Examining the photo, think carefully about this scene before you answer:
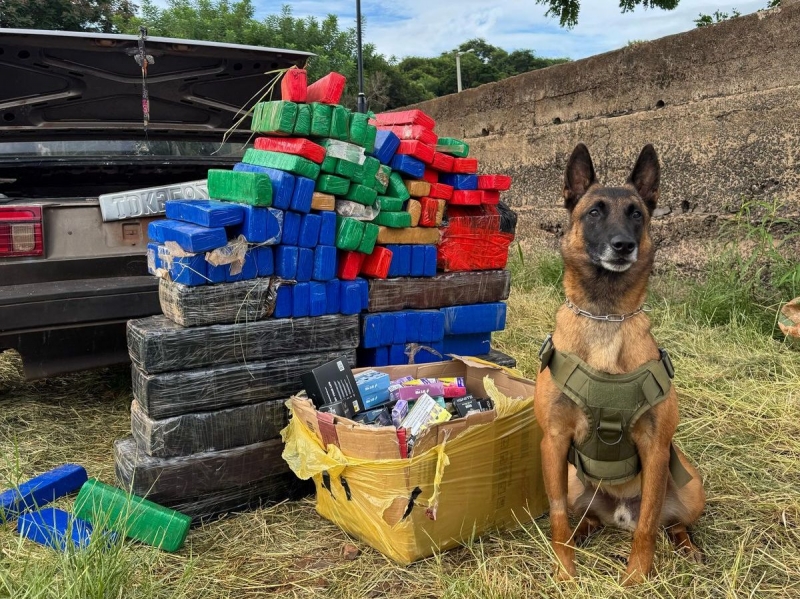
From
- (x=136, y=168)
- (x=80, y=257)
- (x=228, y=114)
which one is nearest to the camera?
(x=80, y=257)

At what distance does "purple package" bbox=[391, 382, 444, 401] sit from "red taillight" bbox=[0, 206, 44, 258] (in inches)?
70.3

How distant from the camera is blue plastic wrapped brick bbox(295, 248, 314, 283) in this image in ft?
9.18

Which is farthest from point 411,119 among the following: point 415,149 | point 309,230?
point 309,230

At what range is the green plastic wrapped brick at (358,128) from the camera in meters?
2.84

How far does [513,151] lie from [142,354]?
5987 millimetres

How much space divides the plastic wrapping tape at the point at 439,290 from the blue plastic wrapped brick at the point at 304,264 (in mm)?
335

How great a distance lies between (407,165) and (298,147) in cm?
63

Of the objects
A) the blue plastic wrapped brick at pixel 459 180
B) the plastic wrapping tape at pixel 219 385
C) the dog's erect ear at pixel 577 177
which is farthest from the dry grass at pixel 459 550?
the blue plastic wrapped brick at pixel 459 180

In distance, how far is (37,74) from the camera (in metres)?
3.58

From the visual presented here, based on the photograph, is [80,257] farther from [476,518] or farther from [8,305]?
[476,518]

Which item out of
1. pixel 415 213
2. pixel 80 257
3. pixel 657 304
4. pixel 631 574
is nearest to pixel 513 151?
pixel 657 304

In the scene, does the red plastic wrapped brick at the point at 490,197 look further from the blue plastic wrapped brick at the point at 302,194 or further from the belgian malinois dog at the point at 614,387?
the blue plastic wrapped brick at the point at 302,194

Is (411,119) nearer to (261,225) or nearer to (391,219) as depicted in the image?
(391,219)

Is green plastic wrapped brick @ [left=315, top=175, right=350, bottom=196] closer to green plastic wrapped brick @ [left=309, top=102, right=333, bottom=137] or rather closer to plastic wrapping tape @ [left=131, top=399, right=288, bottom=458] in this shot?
green plastic wrapped brick @ [left=309, top=102, right=333, bottom=137]
